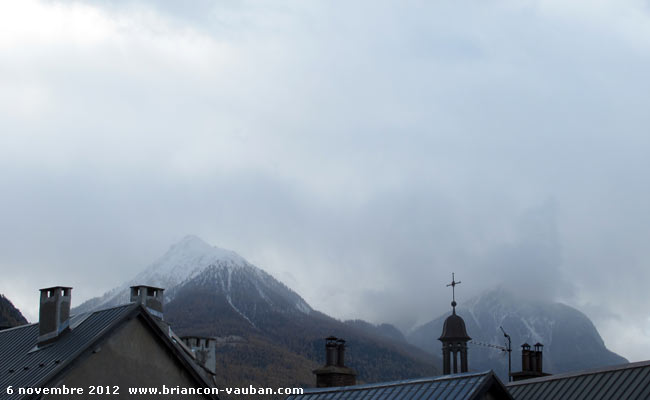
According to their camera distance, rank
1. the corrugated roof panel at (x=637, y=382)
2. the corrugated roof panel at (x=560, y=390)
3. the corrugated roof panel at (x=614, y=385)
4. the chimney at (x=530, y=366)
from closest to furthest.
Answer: the corrugated roof panel at (x=637, y=382) < the corrugated roof panel at (x=614, y=385) < the corrugated roof panel at (x=560, y=390) < the chimney at (x=530, y=366)

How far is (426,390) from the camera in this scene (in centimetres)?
3544

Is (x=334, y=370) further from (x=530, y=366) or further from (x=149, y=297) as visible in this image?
(x=530, y=366)

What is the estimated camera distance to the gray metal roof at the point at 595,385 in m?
37.0

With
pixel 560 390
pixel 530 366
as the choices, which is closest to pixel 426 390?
pixel 560 390

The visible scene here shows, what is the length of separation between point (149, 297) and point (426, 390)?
13862mm

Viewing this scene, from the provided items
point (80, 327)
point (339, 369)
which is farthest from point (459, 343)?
point (80, 327)

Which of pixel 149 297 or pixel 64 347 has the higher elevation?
pixel 149 297

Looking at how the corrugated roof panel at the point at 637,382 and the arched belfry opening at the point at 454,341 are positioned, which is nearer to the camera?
the corrugated roof panel at the point at 637,382

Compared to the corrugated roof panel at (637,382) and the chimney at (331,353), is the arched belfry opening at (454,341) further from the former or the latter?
the corrugated roof panel at (637,382)

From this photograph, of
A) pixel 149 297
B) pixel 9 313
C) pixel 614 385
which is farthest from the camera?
pixel 9 313

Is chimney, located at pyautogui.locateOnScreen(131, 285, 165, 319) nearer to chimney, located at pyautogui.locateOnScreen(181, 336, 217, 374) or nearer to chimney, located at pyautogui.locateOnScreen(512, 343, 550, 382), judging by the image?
chimney, located at pyautogui.locateOnScreen(181, 336, 217, 374)

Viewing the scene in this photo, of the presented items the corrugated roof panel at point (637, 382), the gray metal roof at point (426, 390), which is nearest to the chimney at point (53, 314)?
the gray metal roof at point (426, 390)

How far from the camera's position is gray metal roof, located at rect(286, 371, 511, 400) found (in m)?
33.8

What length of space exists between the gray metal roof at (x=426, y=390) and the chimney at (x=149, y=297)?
7353mm
